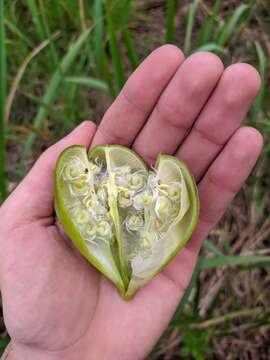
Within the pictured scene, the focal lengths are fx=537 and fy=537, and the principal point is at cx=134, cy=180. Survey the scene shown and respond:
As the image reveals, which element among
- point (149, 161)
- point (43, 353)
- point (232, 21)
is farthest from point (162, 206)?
point (232, 21)

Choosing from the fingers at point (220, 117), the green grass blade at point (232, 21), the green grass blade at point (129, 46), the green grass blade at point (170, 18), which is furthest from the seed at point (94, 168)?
the green grass blade at point (232, 21)

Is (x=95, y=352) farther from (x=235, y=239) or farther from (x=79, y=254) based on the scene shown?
(x=235, y=239)

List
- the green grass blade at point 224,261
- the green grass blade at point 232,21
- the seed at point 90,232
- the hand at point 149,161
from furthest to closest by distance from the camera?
the green grass blade at point 232,21 → the green grass blade at point 224,261 → the seed at point 90,232 → the hand at point 149,161

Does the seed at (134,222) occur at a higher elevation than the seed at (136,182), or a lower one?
lower

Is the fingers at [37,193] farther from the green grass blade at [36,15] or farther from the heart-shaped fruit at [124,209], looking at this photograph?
the green grass blade at [36,15]

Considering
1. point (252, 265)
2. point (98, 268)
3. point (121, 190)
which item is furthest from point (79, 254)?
point (252, 265)

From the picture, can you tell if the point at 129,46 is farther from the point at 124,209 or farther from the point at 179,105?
the point at 124,209
